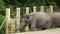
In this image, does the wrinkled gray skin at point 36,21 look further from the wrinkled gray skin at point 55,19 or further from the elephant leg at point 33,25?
the wrinkled gray skin at point 55,19

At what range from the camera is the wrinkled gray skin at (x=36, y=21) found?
8.79 metres

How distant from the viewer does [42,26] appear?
30.4ft

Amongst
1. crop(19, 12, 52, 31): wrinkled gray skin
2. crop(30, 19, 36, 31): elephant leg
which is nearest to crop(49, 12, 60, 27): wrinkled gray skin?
crop(19, 12, 52, 31): wrinkled gray skin

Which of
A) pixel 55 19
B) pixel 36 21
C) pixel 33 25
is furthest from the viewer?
pixel 55 19

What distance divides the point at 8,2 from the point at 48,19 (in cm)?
478

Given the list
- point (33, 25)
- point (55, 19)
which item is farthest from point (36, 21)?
point (55, 19)

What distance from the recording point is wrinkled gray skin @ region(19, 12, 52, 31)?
8794mm

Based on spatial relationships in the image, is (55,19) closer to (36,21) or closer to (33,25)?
(36,21)

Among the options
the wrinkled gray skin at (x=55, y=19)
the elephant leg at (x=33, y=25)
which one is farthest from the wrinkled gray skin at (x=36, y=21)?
the wrinkled gray skin at (x=55, y=19)

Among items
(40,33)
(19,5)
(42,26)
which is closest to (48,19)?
(42,26)

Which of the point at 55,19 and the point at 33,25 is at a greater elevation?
the point at 55,19

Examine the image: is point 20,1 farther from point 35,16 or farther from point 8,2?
point 35,16

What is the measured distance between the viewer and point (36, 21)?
9.11 m

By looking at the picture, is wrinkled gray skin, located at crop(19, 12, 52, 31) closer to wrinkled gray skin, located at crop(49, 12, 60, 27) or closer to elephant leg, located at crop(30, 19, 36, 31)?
elephant leg, located at crop(30, 19, 36, 31)
